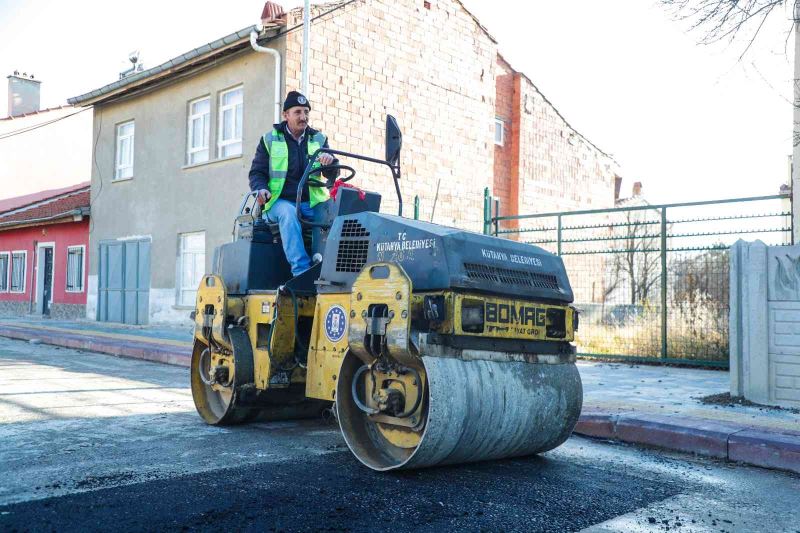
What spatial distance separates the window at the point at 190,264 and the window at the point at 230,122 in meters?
1.99

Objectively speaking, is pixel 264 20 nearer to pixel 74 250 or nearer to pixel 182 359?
pixel 182 359

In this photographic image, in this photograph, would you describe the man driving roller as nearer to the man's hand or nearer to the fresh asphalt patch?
the man's hand

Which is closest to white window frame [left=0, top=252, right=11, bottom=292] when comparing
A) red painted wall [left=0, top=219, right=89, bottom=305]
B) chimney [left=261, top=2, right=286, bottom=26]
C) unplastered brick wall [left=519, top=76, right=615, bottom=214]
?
red painted wall [left=0, top=219, right=89, bottom=305]

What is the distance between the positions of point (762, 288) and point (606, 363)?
4357mm

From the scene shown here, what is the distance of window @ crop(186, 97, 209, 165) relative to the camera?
17.6 meters

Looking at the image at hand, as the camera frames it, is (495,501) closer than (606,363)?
Yes

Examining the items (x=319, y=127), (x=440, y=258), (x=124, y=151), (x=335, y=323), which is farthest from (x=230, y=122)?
(x=440, y=258)

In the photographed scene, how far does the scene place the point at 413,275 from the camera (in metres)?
4.65

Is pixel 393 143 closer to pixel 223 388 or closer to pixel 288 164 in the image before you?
pixel 288 164

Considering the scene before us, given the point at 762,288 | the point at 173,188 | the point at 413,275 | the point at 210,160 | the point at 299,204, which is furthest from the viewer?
the point at 173,188

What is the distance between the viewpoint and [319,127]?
1530 cm

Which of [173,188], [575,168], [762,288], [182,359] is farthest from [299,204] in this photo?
[575,168]

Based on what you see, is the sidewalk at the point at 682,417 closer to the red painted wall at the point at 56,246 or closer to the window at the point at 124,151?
the window at the point at 124,151

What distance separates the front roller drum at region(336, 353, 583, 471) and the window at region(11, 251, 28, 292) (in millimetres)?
24195
